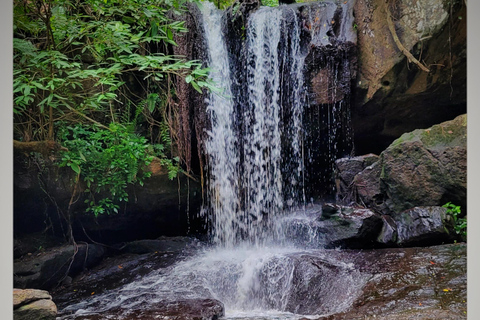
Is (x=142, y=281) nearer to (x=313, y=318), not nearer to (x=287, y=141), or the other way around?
(x=313, y=318)

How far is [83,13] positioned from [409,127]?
3947 millimetres

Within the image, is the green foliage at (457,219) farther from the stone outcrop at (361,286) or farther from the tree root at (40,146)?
the tree root at (40,146)

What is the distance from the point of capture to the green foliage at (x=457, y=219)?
367cm

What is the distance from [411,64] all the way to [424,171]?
1186 millimetres

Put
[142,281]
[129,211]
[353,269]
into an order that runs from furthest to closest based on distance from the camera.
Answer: [129,211] < [142,281] < [353,269]

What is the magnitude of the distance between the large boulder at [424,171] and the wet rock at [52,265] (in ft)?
10.4

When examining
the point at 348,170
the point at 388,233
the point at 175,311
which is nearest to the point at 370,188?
the point at 348,170

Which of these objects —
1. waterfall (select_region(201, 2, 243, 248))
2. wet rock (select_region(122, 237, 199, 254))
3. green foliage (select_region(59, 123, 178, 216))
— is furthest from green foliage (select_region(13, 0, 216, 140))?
wet rock (select_region(122, 237, 199, 254))

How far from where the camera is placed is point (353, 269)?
3.46m

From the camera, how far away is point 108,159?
4.17m

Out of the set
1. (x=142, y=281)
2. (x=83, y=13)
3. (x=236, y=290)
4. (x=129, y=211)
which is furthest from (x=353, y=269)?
(x=83, y=13)

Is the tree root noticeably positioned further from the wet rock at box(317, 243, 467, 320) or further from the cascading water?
the wet rock at box(317, 243, 467, 320)

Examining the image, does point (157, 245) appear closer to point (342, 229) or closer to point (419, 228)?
point (342, 229)

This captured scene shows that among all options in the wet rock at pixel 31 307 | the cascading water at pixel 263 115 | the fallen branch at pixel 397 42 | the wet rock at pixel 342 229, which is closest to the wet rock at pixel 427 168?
the wet rock at pixel 342 229
